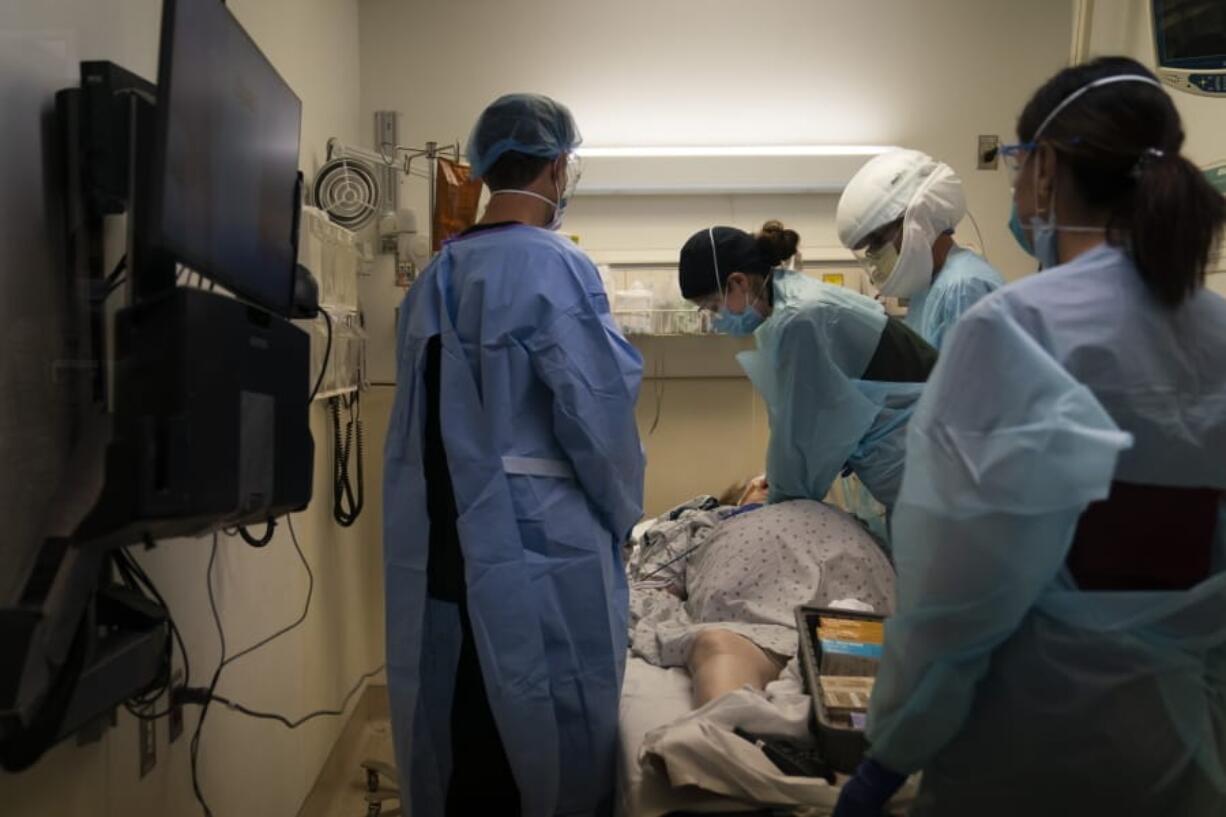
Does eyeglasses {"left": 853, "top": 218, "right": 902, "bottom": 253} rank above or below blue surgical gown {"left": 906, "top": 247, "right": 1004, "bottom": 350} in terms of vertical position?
above

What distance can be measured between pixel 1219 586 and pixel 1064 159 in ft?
1.69

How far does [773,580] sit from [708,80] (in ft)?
6.96

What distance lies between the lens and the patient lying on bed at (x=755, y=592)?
1660mm

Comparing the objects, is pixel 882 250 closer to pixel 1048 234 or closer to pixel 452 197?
pixel 452 197

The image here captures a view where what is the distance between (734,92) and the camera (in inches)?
127

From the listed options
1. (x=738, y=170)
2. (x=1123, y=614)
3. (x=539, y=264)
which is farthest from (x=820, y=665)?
(x=738, y=170)

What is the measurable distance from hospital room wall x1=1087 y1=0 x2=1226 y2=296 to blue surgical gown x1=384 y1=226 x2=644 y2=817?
1.36 m

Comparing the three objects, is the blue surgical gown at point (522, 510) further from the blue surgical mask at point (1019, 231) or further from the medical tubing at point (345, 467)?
the medical tubing at point (345, 467)

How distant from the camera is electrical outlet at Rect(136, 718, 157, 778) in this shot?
1479 mm

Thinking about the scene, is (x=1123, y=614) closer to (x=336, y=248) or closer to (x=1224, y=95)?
(x=1224, y=95)

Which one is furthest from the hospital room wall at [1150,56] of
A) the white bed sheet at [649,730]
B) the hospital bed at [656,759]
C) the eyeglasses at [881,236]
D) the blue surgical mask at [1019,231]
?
the white bed sheet at [649,730]

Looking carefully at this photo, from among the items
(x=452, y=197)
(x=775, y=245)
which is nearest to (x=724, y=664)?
(x=775, y=245)

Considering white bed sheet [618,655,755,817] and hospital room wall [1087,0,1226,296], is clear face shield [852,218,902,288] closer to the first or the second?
hospital room wall [1087,0,1226,296]

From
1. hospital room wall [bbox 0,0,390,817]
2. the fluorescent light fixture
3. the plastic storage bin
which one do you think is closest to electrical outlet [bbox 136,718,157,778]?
hospital room wall [bbox 0,0,390,817]
